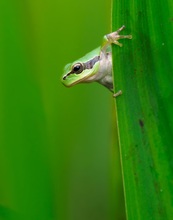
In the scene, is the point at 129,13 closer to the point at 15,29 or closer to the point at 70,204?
the point at 15,29

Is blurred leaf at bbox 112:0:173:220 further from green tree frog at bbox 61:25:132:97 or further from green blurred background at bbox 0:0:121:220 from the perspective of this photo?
green tree frog at bbox 61:25:132:97

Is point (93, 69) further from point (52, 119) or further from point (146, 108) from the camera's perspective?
point (146, 108)

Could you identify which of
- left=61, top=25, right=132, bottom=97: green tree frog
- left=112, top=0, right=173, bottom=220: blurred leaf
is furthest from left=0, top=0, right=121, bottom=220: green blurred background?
left=112, top=0, right=173, bottom=220: blurred leaf

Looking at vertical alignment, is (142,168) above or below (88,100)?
below

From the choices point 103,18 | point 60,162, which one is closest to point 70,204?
point 60,162

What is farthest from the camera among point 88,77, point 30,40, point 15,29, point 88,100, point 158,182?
point 88,77

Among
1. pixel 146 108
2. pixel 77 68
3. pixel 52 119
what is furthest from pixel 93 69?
pixel 146 108
